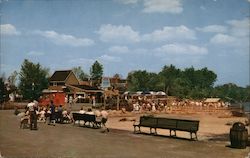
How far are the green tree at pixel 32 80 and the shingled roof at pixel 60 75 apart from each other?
2015 cm

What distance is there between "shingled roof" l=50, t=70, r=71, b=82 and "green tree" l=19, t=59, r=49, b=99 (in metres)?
20.2

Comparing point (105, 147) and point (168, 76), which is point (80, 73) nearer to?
point (168, 76)

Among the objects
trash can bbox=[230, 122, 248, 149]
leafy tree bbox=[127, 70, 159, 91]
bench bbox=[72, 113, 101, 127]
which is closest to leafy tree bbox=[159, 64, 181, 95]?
leafy tree bbox=[127, 70, 159, 91]

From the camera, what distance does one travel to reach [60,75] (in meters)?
87.2

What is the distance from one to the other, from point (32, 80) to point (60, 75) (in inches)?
1018

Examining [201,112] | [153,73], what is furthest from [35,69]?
[153,73]

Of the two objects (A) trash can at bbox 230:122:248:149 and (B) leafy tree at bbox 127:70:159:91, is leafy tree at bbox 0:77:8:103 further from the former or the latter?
(B) leafy tree at bbox 127:70:159:91

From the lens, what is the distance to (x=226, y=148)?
1515 centimetres

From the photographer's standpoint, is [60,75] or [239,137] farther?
[60,75]

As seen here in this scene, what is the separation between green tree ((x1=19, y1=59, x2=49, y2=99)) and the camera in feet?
198

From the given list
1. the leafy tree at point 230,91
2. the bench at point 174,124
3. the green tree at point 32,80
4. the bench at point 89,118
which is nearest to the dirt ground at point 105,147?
the bench at point 174,124

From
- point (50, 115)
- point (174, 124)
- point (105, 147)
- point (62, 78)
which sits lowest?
point (105, 147)

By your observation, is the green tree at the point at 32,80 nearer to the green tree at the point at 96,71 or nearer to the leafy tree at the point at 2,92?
the leafy tree at the point at 2,92

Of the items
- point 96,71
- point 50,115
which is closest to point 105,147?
point 50,115
